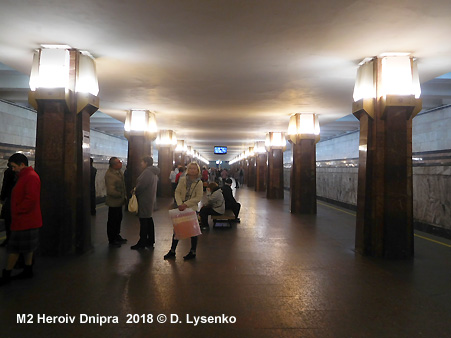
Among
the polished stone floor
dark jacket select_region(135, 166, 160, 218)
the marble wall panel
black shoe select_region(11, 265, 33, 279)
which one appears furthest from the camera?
the marble wall panel

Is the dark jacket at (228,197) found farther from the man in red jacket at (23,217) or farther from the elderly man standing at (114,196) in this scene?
the man in red jacket at (23,217)

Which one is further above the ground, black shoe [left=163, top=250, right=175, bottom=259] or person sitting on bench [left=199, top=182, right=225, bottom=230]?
person sitting on bench [left=199, top=182, right=225, bottom=230]

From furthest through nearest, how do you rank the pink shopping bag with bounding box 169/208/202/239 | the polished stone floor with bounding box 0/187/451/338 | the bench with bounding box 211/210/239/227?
the bench with bounding box 211/210/239/227 → the pink shopping bag with bounding box 169/208/202/239 → the polished stone floor with bounding box 0/187/451/338

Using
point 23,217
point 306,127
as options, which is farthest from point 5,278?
point 306,127

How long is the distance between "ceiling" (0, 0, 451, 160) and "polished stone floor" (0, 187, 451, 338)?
3.61 m

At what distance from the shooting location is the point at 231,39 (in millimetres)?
Result: 5039

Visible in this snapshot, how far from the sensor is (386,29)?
182 inches

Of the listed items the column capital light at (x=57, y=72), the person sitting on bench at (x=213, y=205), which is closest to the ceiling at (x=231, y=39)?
the column capital light at (x=57, y=72)

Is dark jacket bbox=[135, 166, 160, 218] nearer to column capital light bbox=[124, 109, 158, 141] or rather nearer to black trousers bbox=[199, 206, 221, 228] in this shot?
black trousers bbox=[199, 206, 221, 228]

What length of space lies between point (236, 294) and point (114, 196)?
136 inches

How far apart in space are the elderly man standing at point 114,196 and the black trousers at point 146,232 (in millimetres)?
552

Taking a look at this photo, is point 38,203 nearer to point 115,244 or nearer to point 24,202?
point 24,202

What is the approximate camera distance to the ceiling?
407 centimetres

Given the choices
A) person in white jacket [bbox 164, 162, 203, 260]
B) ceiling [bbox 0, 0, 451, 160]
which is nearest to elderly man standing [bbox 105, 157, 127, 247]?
person in white jacket [bbox 164, 162, 203, 260]
